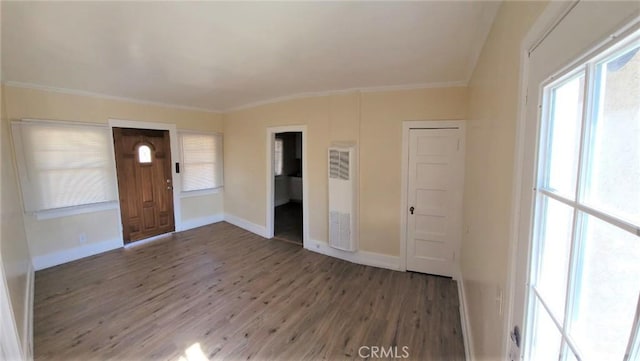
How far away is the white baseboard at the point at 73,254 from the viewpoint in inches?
129

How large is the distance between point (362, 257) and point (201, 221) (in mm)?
3559

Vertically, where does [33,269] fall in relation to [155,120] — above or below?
below

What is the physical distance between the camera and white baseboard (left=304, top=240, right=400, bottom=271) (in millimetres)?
3334

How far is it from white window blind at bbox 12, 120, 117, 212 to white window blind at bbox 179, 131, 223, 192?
3.84ft

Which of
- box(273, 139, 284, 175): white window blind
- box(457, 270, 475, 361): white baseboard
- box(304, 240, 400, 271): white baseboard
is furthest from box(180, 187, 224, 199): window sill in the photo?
box(457, 270, 475, 361): white baseboard

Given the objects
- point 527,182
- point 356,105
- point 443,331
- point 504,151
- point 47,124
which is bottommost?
point 443,331

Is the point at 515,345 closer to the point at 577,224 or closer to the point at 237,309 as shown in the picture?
the point at 577,224

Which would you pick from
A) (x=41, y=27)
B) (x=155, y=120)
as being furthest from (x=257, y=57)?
(x=155, y=120)

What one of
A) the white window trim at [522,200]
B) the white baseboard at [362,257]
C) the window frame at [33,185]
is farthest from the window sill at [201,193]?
the white window trim at [522,200]

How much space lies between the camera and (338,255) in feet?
12.1

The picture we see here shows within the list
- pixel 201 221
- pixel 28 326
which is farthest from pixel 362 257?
pixel 201 221

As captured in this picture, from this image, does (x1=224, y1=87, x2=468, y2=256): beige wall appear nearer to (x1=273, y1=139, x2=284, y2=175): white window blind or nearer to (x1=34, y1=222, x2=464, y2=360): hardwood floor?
(x1=34, y1=222, x2=464, y2=360): hardwood floor

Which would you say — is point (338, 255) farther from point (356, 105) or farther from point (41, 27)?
point (41, 27)

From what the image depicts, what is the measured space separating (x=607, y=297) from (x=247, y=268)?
3399 mm
